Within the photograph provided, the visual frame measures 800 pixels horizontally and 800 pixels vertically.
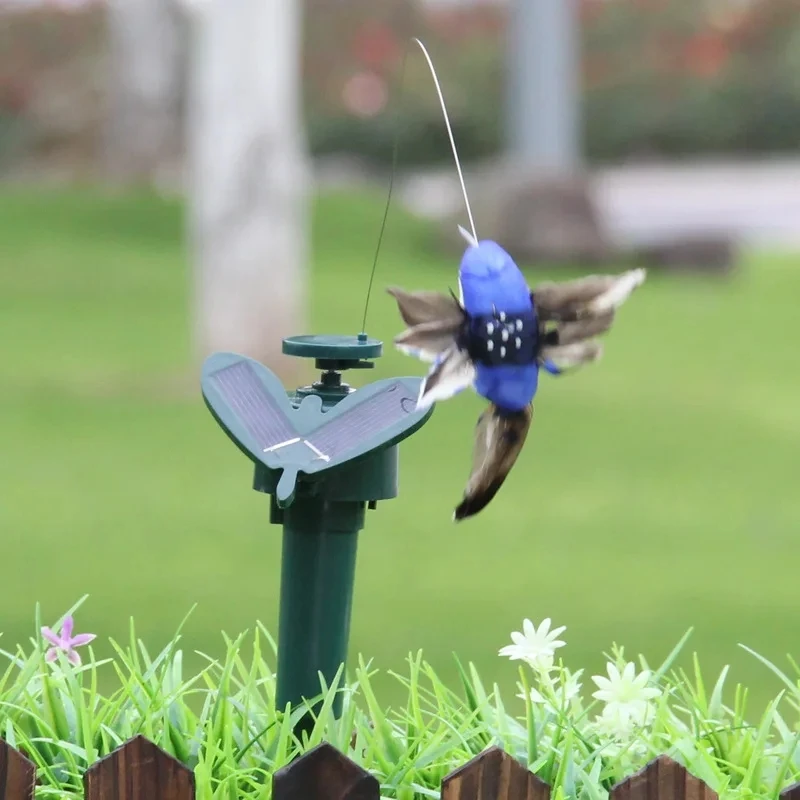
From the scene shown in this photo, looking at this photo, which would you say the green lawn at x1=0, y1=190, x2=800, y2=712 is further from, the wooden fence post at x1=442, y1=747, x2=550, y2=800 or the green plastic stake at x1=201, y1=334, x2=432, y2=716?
the wooden fence post at x1=442, y1=747, x2=550, y2=800

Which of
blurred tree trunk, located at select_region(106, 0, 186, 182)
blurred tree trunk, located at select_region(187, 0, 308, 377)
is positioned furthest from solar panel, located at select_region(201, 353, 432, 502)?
blurred tree trunk, located at select_region(106, 0, 186, 182)

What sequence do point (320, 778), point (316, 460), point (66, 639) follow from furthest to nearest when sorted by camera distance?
1. point (66, 639)
2. point (316, 460)
3. point (320, 778)

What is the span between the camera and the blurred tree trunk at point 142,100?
17094 millimetres

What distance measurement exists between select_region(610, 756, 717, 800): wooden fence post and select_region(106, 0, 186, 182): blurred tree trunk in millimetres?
15873

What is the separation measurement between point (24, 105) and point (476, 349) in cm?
2041

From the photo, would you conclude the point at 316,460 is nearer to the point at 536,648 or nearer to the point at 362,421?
the point at 362,421

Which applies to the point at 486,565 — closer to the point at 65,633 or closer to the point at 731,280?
the point at 65,633

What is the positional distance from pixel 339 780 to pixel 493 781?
0.55 feet

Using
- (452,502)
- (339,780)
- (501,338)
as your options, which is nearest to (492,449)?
Answer: (501,338)

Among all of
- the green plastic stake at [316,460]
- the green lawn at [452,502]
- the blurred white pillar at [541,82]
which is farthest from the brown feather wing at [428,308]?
the blurred white pillar at [541,82]

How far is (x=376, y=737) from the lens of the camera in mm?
1928

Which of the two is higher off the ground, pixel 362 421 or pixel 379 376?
pixel 362 421

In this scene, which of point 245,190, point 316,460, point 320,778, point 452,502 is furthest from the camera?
point 245,190

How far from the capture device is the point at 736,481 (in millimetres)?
6070
